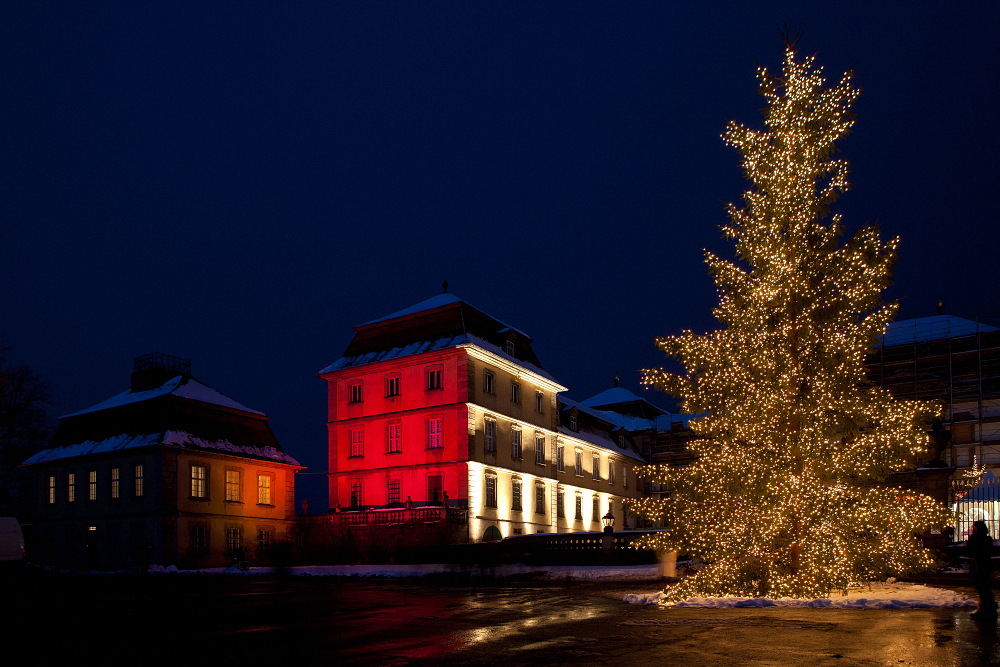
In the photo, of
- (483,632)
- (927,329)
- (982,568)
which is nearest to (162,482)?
(483,632)

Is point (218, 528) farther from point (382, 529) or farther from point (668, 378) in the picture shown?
point (668, 378)

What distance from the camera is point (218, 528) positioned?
38344 mm

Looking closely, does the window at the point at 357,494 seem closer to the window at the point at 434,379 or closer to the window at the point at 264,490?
the window at the point at 264,490

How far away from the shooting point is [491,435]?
4056 cm

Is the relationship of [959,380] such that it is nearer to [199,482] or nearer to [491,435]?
[491,435]

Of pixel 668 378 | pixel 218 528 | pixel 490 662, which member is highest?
pixel 668 378

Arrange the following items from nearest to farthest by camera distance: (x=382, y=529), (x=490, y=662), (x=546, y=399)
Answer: (x=490, y=662) < (x=382, y=529) < (x=546, y=399)

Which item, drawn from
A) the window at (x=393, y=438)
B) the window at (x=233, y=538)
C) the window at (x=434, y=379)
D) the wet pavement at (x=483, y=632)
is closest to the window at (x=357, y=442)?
the window at (x=393, y=438)

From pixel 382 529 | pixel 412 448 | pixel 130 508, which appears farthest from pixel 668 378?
pixel 130 508

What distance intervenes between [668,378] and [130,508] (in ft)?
100

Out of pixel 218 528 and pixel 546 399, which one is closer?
pixel 218 528

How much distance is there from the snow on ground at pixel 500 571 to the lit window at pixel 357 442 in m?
12.2

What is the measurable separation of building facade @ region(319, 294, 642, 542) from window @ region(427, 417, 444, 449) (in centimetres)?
6

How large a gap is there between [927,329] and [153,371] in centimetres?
4473
